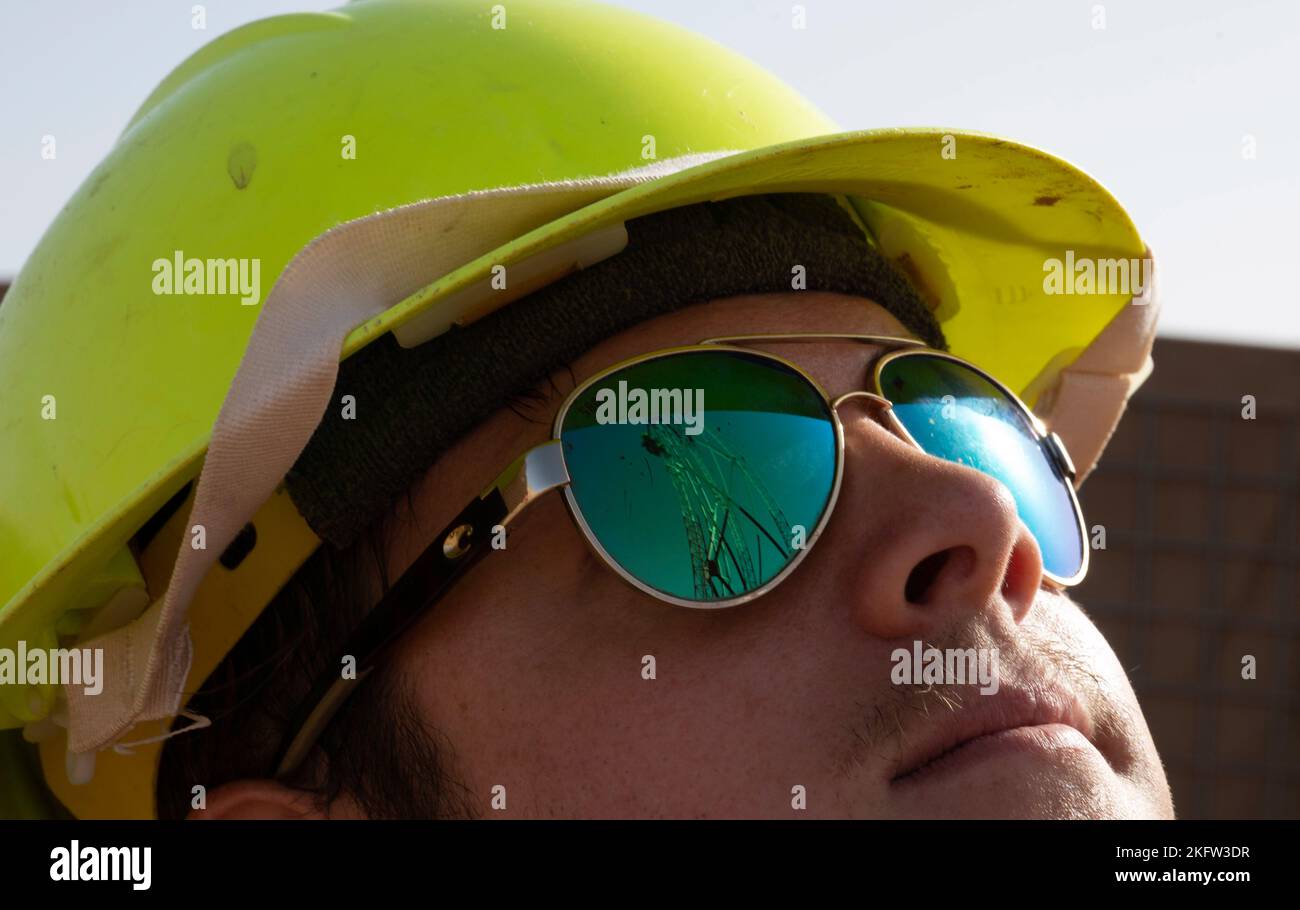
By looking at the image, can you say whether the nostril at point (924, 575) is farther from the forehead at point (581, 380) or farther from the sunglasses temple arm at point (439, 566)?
the sunglasses temple arm at point (439, 566)

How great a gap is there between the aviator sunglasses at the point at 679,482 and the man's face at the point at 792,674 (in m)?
0.04

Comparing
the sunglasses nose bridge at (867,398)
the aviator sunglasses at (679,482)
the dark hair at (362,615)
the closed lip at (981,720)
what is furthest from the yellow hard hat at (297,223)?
the closed lip at (981,720)

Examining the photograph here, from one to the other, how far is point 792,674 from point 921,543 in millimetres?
237

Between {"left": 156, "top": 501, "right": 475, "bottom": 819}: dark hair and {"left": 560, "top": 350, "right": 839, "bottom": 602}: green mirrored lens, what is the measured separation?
13.8 inches

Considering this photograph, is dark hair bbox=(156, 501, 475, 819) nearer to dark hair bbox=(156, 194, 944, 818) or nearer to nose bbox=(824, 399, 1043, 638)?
dark hair bbox=(156, 194, 944, 818)

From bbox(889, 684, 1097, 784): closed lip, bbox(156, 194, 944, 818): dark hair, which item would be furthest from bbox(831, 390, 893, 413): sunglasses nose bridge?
bbox(889, 684, 1097, 784): closed lip

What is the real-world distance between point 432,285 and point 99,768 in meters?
1.00

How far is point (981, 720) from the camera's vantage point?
1.82 metres

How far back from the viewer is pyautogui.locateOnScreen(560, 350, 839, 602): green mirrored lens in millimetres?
1861

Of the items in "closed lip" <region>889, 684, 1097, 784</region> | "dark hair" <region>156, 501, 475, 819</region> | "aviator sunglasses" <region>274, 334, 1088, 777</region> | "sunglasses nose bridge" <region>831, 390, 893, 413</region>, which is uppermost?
"sunglasses nose bridge" <region>831, 390, 893, 413</region>

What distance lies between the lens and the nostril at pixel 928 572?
6.22ft
